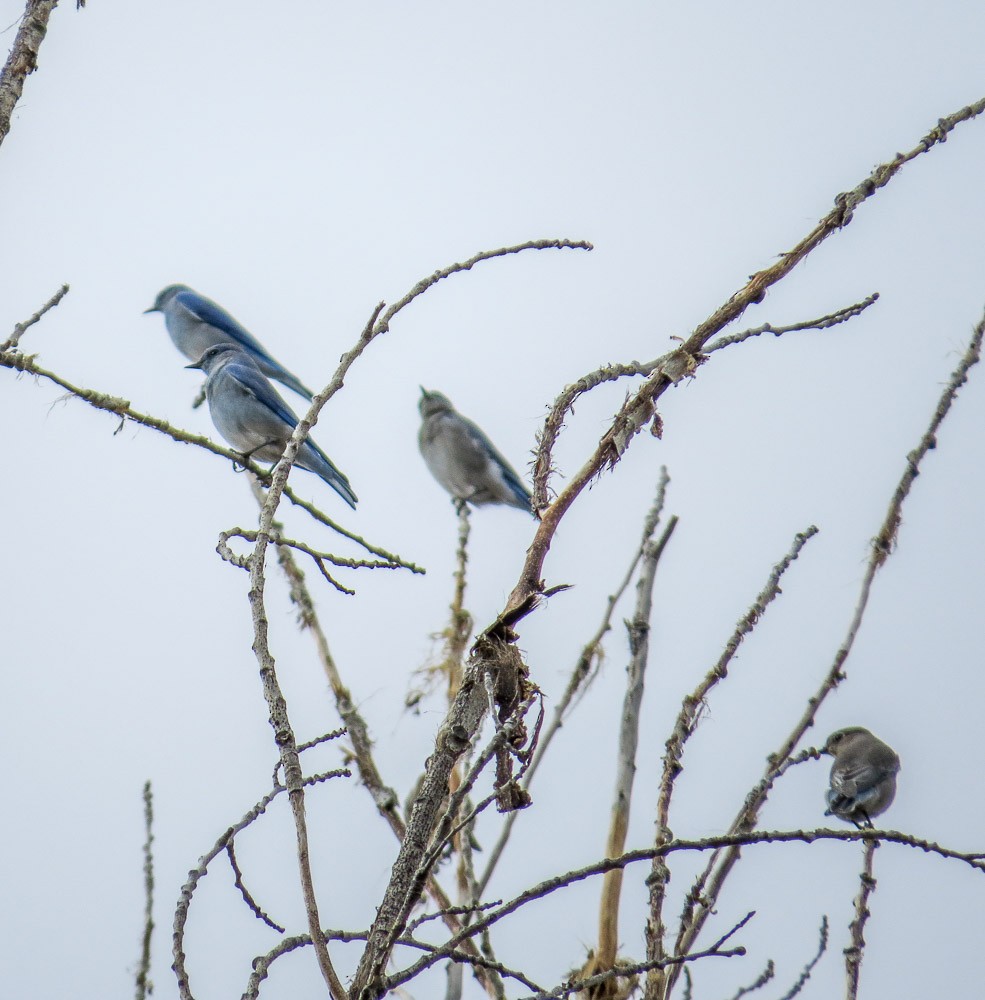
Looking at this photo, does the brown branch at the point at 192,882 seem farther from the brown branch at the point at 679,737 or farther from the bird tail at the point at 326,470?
the bird tail at the point at 326,470

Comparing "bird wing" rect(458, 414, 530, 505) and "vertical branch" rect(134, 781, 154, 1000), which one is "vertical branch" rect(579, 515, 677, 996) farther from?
"bird wing" rect(458, 414, 530, 505)

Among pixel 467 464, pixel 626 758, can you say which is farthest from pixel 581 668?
pixel 467 464

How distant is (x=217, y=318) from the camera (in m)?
9.01

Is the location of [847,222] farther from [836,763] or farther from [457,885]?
[836,763]

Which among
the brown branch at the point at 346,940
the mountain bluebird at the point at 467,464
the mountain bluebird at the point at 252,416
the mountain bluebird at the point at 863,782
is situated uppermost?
the mountain bluebird at the point at 467,464

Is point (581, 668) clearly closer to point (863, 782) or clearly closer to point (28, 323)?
point (28, 323)

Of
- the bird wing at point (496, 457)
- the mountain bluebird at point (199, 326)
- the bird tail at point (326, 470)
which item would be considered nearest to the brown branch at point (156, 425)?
the bird tail at point (326, 470)

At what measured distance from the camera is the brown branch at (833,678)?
91.4 inches

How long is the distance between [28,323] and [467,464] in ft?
24.3

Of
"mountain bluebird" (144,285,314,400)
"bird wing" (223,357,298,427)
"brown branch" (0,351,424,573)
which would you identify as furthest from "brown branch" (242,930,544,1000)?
"mountain bluebird" (144,285,314,400)

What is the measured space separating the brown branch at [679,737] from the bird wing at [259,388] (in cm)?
448

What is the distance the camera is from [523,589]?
5.35ft

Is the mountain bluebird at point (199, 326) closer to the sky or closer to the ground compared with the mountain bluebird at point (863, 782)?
closer to the sky

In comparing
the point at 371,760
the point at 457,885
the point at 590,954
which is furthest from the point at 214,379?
the point at 590,954
